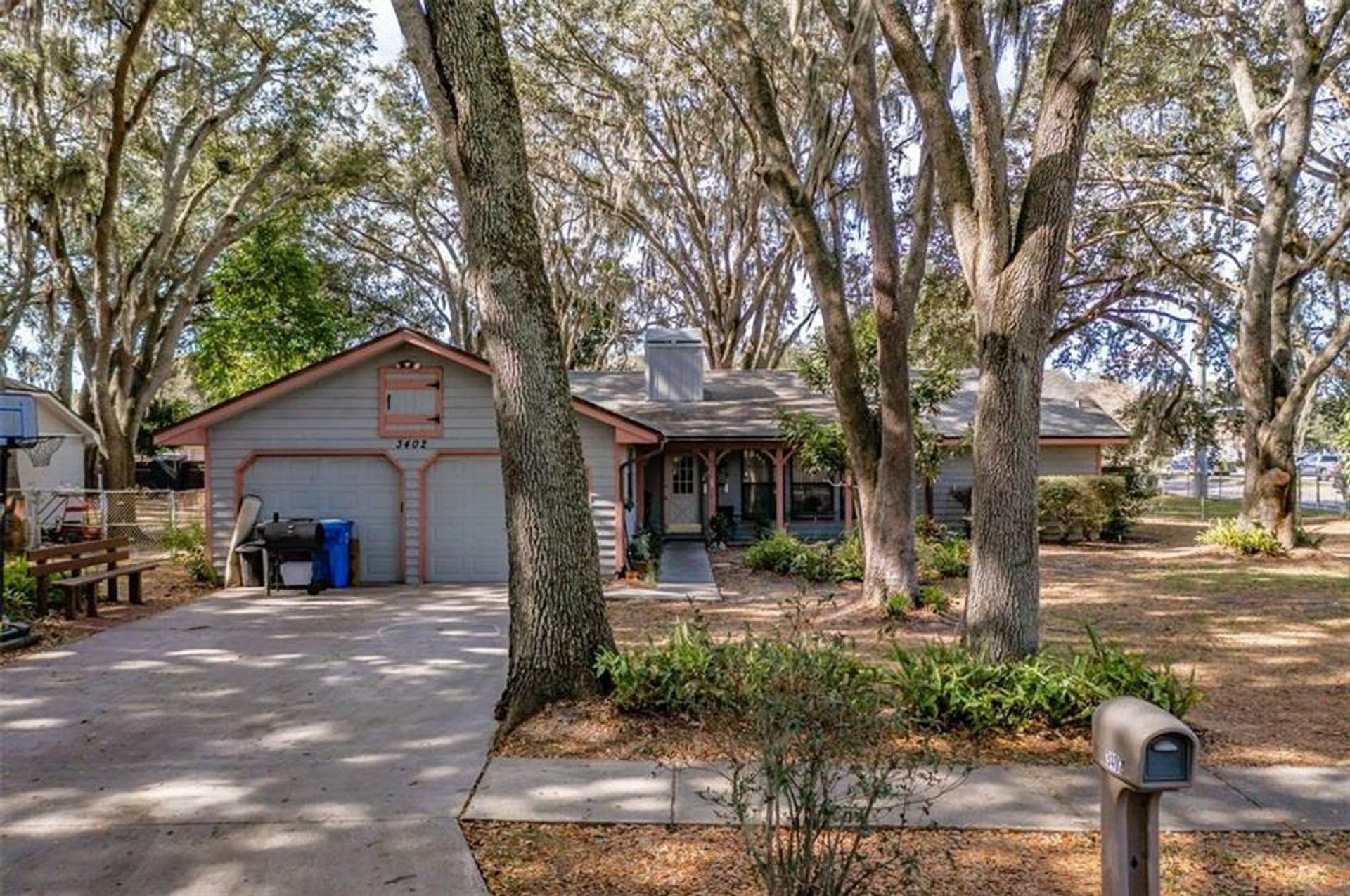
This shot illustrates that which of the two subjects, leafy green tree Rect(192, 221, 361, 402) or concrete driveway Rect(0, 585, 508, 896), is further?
leafy green tree Rect(192, 221, 361, 402)

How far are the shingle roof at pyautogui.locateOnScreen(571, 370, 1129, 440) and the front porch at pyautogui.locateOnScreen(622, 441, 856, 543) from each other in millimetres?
781

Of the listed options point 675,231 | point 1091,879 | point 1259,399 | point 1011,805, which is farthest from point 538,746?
point 675,231

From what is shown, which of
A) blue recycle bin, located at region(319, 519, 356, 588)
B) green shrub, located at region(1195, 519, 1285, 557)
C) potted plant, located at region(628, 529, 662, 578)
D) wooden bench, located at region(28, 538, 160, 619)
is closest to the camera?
wooden bench, located at region(28, 538, 160, 619)

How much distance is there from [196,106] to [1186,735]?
65.0 ft

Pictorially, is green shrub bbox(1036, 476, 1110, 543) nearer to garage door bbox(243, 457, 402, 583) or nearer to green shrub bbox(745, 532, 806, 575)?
green shrub bbox(745, 532, 806, 575)

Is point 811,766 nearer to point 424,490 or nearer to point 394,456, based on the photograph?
point 424,490

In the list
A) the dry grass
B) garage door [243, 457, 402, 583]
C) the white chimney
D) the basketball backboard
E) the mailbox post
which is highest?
the white chimney

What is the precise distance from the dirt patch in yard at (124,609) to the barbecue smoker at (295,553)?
1011 mm

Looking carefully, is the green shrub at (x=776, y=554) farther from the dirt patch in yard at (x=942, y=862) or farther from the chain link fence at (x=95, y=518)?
the dirt patch in yard at (x=942, y=862)

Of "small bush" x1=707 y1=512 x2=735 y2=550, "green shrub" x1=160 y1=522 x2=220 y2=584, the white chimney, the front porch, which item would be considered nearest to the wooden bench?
"green shrub" x1=160 y1=522 x2=220 y2=584

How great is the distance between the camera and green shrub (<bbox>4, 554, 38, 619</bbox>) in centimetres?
938

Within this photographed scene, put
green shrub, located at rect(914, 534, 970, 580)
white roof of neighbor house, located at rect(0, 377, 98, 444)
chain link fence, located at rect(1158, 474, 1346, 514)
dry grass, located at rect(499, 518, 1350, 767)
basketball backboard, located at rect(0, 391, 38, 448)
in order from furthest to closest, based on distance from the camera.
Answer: chain link fence, located at rect(1158, 474, 1346, 514) → white roof of neighbor house, located at rect(0, 377, 98, 444) → green shrub, located at rect(914, 534, 970, 580) → basketball backboard, located at rect(0, 391, 38, 448) → dry grass, located at rect(499, 518, 1350, 767)

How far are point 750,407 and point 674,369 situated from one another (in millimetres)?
2104

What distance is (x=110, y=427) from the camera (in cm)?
1805
